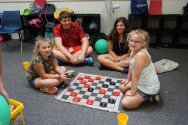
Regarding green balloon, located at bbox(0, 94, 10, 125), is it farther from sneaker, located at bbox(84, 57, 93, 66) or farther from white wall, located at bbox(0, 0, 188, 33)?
white wall, located at bbox(0, 0, 188, 33)

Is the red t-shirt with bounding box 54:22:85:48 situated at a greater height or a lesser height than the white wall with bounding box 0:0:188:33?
lesser

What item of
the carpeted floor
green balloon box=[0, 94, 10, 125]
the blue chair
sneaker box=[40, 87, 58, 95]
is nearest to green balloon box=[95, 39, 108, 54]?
the carpeted floor

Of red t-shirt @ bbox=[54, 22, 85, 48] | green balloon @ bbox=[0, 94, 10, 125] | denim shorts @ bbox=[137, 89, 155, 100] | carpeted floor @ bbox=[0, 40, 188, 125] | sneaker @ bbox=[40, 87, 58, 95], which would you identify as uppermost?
red t-shirt @ bbox=[54, 22, 85, 48]

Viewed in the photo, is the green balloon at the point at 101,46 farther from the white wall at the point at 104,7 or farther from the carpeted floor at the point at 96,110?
the white wall at the point at 104,7

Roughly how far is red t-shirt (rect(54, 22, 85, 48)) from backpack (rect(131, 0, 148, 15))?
0.91m

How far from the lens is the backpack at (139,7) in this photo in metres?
2.72

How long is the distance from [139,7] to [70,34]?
1102mm

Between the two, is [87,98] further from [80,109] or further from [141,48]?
[141,48]

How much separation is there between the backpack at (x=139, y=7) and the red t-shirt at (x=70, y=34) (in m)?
0.91

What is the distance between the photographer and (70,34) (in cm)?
238

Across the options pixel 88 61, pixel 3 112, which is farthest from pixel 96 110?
pixel 88 61

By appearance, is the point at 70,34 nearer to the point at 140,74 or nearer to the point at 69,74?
the point at 69,74

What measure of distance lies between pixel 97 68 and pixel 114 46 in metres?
0.32

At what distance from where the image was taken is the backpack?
2.72 m
